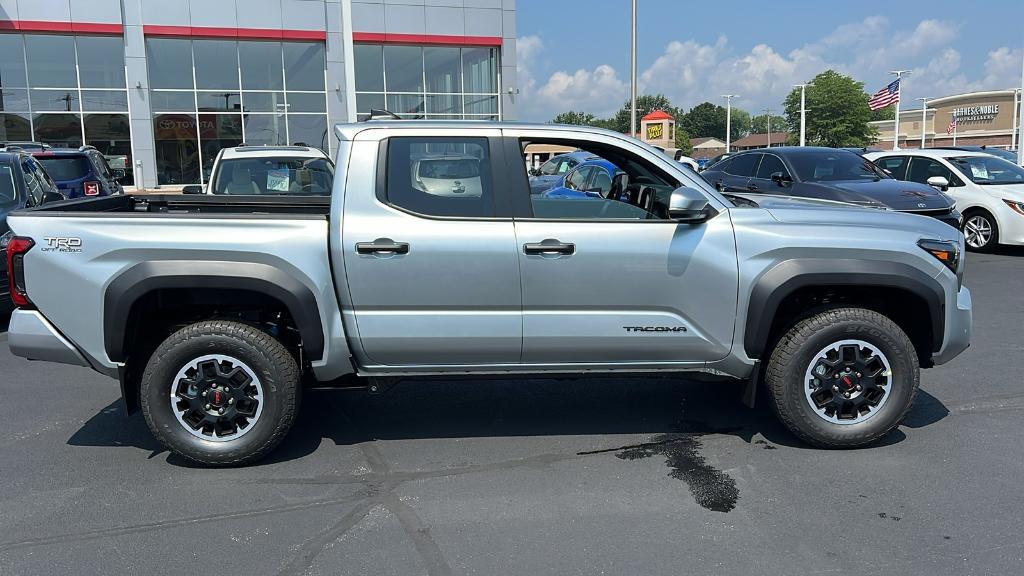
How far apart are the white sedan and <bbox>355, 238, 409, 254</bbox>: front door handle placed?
399 inches

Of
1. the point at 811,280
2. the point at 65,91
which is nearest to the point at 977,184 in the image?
the point at 811,280

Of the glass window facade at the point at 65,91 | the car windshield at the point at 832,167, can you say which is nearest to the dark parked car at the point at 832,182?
the car windshield at the point at 832,167

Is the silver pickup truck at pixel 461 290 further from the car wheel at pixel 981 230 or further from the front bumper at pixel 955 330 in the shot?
the car wheel at pixel 981 230

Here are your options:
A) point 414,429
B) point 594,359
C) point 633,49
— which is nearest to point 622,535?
point 594,359

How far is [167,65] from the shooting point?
2561 centimetres

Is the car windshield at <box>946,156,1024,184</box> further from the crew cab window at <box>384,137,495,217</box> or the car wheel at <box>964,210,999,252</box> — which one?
the crew cab window at <box>384,137,495,217</box>

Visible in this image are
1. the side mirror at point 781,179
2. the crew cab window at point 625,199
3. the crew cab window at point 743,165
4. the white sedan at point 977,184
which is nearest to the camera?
the crew cab window at point 625,199

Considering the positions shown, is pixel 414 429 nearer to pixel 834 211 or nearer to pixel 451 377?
pixel 451 377

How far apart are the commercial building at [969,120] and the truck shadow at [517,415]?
239 feet

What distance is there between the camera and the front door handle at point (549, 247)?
4.34 m

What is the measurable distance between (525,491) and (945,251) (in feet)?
9.18

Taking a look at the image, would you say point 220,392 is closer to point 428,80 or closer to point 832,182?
point 832,182

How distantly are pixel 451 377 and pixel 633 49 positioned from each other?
1923 cm

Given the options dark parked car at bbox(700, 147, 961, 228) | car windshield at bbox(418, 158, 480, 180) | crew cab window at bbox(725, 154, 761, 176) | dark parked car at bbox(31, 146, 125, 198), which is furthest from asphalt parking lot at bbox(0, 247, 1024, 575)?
dark parked car at bbox(31, 146, 125, 198)
